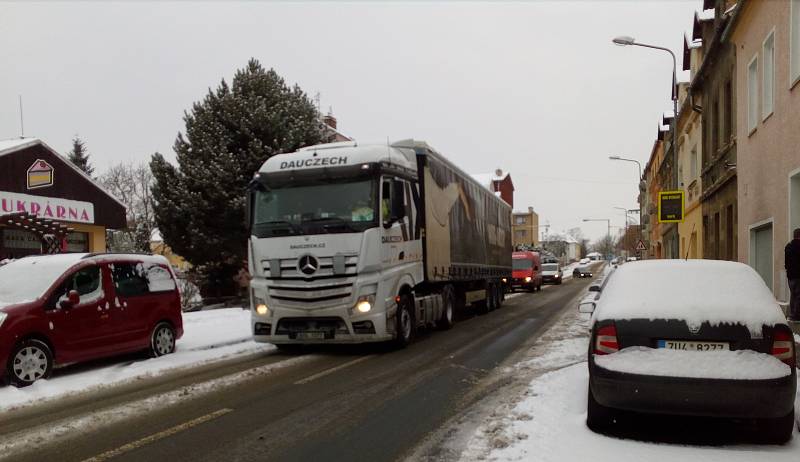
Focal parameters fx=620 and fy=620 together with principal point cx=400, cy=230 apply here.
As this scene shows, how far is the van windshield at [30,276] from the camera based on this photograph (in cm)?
840

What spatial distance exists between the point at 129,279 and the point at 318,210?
3193 millimetres

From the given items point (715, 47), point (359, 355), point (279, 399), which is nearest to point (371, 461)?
point (279, 399)

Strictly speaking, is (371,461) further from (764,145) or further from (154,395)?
(764,145)

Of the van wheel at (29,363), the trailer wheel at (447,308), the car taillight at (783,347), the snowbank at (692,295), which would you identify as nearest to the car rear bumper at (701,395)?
the car taillight at (783,347)

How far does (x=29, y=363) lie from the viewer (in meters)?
8.03

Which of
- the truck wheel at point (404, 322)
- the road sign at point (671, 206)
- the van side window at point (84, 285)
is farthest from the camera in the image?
the road sign at point (671, 206)

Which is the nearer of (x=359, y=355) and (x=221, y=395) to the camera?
(x=221, y=395)

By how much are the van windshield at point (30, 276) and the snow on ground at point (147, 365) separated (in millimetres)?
1202

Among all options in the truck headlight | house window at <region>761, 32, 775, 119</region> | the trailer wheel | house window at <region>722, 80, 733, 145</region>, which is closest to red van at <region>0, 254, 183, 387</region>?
the truck headlight

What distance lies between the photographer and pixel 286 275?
10078 mm

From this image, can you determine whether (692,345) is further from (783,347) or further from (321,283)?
(321,283)

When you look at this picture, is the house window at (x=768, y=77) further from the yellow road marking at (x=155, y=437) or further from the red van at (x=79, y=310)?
the red van at (x=79, y=310)

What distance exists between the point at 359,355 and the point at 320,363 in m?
0.94

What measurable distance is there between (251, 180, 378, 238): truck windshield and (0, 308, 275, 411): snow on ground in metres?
2.32
